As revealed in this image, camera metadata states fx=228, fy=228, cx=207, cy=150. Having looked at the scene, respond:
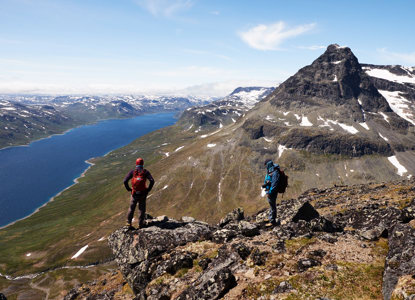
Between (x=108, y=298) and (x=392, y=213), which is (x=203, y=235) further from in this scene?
(x=392, y=213)

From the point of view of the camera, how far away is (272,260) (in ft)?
56.3

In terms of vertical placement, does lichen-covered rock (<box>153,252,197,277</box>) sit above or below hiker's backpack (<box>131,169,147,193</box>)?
below

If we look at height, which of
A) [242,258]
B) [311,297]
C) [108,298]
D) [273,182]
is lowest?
[108,298]

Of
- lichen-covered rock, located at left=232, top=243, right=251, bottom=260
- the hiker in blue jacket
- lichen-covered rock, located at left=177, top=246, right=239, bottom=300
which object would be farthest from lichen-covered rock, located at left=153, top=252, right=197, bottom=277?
the hiker in blue jacket

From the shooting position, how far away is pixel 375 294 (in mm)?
12430

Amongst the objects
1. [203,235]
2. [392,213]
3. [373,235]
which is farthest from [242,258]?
[392,213]

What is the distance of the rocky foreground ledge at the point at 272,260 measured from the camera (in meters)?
13.4

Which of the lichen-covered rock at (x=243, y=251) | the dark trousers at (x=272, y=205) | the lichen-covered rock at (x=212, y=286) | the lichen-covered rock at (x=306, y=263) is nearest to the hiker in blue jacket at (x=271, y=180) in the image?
the dark trousers at (x=272, y=205)

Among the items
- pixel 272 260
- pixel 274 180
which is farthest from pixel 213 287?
A: pixel 274 180

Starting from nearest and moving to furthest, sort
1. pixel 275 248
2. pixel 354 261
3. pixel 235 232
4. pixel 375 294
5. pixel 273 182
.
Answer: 1. pixel 375 294
2. pixel 354 261
3. pixel 275 248
4. pixel 273 182
5. pixel 235 232

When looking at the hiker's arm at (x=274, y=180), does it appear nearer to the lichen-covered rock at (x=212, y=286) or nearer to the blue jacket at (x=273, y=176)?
the blue jacket at (x=273, y=176)

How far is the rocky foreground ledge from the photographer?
44.1 feet

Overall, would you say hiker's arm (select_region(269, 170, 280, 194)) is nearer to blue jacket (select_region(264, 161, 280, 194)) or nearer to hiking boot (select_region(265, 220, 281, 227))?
Result: blue jacket (select_region(264, 161, 280, 194))

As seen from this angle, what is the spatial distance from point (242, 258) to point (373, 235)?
38.3ft
